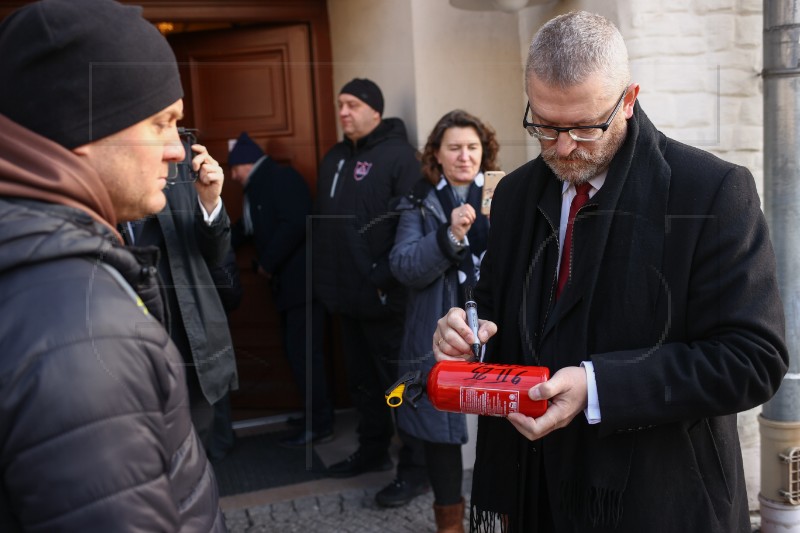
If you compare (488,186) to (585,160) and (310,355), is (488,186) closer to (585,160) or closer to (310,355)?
(585,160)

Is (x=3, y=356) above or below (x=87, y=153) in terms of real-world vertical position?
below

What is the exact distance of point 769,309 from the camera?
66.9 inches

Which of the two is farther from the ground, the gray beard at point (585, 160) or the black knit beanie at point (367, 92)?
the black knit beanie at point (367, 92)

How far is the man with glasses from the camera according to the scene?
1.69 meters

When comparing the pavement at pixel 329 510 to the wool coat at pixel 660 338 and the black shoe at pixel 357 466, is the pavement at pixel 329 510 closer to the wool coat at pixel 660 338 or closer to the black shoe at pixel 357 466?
the black shoe at pixel 357 466

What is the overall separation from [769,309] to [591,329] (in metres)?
0.36

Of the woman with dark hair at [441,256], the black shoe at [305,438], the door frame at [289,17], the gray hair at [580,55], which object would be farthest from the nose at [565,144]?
the door frame at [289,17]

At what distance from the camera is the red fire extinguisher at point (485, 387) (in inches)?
66.8

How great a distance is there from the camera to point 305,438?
4867 millimetres

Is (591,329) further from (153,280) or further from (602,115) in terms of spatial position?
(153,280)

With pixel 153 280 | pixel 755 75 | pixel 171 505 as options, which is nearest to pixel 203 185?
pixel 153 280

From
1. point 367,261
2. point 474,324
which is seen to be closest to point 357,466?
point 367,261

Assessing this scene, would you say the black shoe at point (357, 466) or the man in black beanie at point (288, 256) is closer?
the black shoe at point (357, 466)

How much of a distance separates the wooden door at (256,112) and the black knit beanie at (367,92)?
3.05ft
